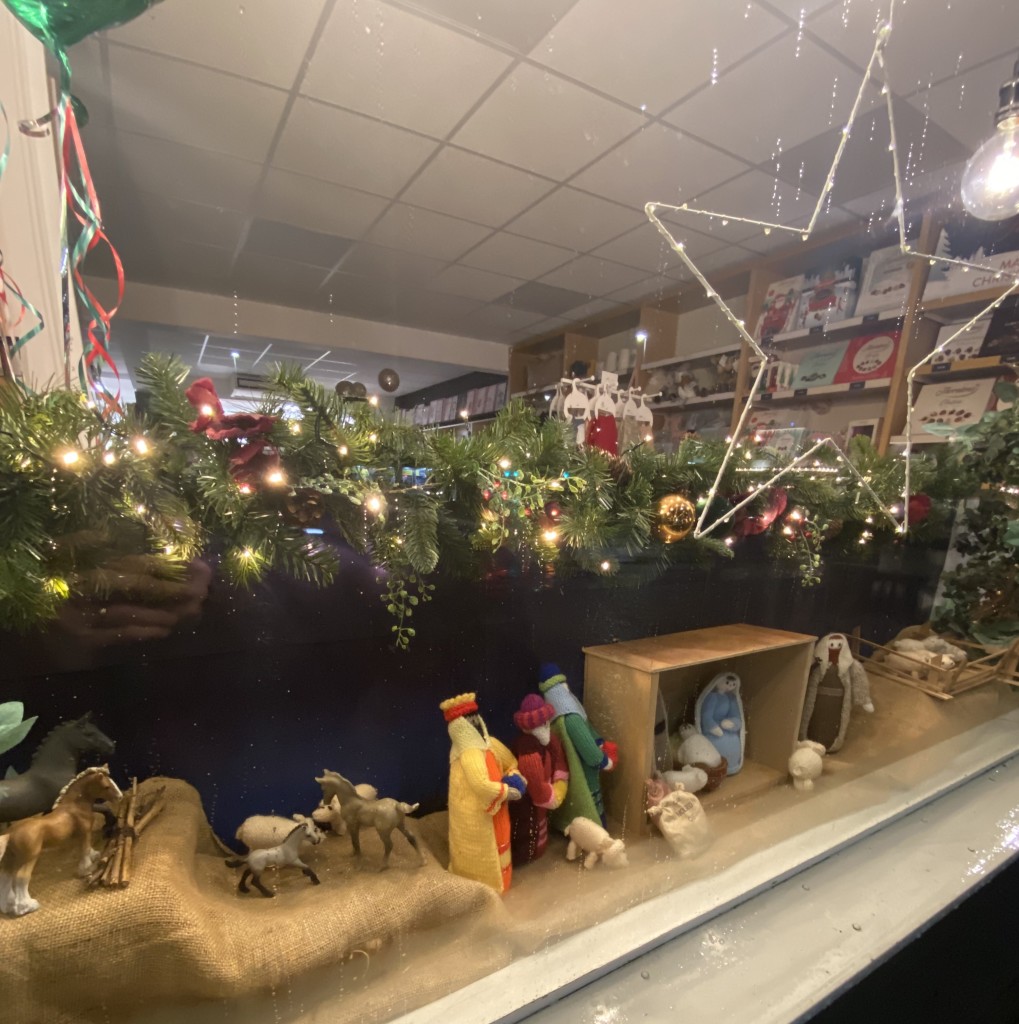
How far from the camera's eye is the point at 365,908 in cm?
52

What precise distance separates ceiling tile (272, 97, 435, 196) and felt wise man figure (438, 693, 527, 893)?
112cm

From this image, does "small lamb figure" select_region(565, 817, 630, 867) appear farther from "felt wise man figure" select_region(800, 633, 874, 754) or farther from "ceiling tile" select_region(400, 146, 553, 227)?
"ceiling tile" select_region(400, 146, 553, 227)

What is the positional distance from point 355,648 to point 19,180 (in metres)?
0.75

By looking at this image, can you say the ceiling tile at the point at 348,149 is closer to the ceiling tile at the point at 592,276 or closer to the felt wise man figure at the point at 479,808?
the ceiling tile at the point at 592,276

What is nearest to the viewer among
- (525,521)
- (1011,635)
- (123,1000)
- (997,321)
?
(123,1000)

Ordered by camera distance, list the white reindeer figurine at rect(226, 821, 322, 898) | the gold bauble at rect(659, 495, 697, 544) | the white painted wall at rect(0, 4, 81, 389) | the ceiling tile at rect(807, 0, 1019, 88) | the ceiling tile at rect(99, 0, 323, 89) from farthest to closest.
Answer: the ceiling tile at rect(807, 0, 1019, 88) → the ceiling tile at rect(99, 0, 323, 89) → the gold bauble at rect(659, 495, 697, 544) → the white painted wall at rect(0, 4, 81, 389) → the white reindeer figurine at rect(226, 821, 322, 898)

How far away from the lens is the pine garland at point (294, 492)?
45 cm

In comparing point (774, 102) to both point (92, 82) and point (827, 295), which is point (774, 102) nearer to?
point (827, 295)

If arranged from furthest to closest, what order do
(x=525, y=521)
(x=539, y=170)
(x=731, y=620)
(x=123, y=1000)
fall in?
(x=539, y=170) < (x=731, y=620) < (x=525, y=521) < (x=123, y=1000)

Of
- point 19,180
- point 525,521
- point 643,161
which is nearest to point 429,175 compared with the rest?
point 643,161

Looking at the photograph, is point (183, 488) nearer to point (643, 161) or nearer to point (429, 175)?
point (429, 175)

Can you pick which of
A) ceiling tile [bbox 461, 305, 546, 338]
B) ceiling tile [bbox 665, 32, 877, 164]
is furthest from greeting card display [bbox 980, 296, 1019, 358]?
ceiling tile [bbox 461, 305, 546, 338]

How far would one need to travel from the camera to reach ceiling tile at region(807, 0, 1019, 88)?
40.0 inches

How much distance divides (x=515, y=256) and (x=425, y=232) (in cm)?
28
